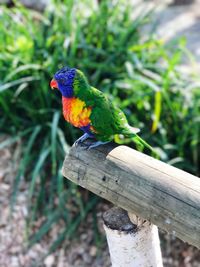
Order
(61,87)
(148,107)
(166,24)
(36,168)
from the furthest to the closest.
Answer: (166,24), (148,107), (36,168), (61,87)

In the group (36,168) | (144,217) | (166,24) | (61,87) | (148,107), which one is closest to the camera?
(144,217)

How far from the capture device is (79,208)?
3059 mm

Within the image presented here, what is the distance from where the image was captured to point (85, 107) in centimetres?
165

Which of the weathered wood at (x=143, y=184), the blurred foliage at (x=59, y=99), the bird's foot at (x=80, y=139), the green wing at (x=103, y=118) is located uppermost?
the green wing at (x=103, y=118)

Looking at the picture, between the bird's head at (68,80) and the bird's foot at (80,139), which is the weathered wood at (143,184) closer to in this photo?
the bird's foot at (80,139)

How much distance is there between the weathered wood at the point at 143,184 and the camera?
4.69 ft

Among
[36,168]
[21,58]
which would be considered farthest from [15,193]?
[21,58]

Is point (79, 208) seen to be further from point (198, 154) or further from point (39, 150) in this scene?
point (198, 154)

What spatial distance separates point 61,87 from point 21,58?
1793 mm

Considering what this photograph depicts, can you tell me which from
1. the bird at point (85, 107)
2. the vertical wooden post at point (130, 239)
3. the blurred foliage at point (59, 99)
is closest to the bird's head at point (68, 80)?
the bird at point (85, 107)

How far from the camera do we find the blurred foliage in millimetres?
3049

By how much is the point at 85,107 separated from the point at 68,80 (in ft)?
0.33

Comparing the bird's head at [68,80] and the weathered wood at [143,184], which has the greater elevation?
the bird's head at [68,80]

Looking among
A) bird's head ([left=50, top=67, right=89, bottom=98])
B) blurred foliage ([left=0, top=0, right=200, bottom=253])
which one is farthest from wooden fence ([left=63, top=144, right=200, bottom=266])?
blurred foliage ([left=0, top=0, right=200, bottom=253])
